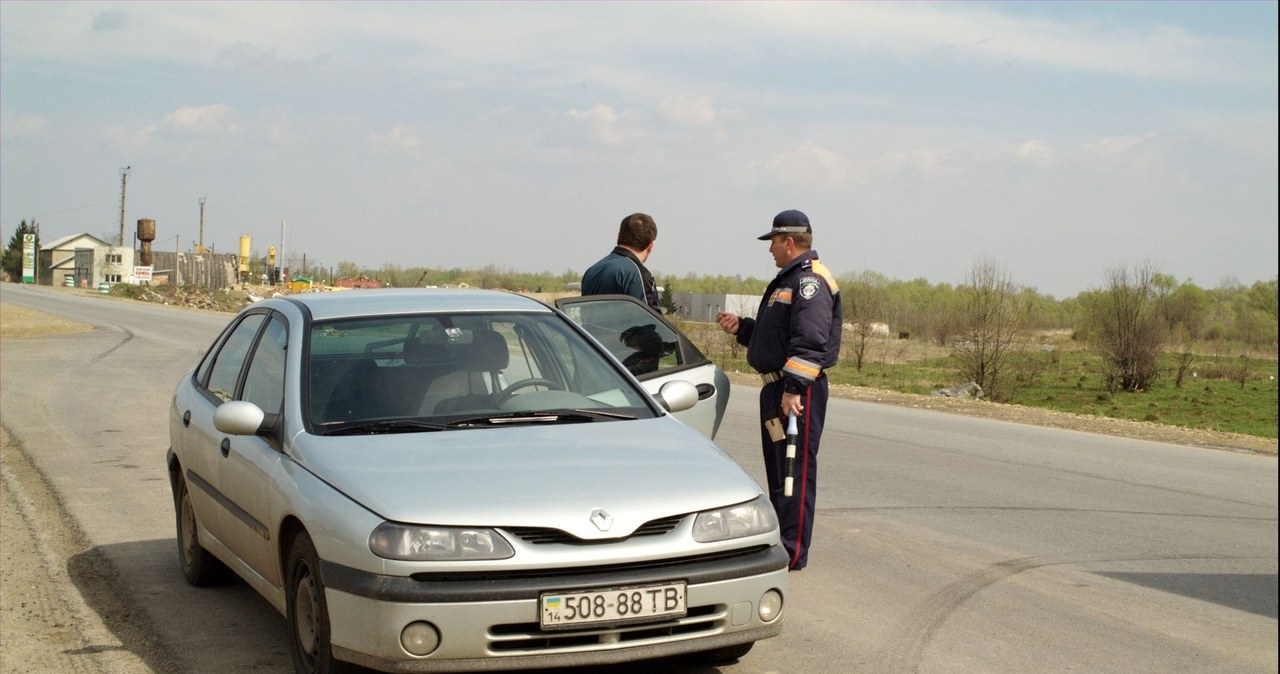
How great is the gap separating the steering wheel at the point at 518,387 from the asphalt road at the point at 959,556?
47.4 inches

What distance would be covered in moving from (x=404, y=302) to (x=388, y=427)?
1.03m

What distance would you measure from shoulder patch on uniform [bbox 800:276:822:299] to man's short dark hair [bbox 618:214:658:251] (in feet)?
5.75

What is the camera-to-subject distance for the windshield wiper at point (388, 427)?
487 cm

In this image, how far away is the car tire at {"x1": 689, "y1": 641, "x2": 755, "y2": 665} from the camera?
191 inches

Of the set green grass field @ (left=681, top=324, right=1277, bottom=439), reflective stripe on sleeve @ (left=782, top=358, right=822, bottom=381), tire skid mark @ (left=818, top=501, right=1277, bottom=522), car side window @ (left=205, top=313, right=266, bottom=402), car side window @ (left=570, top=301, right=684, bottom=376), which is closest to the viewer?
car side window @ (left=205, top=313, right=266, bottom=402)

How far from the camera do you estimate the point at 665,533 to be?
4.24m

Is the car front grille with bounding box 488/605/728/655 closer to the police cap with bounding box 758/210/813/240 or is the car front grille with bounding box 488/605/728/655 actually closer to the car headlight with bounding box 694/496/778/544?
the car headlight with bounding box 694/496/778/544

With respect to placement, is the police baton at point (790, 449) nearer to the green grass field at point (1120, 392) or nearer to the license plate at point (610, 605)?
the license plate at point (610, 605)

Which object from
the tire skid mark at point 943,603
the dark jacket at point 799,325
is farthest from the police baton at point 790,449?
the tire skid mark at point 943,603

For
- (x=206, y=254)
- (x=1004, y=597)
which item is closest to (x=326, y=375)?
(x=1004, y=597)

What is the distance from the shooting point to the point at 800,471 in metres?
6.66

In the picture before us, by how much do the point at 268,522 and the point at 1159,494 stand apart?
762 centimetres

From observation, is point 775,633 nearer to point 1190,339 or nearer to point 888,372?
point 888,372

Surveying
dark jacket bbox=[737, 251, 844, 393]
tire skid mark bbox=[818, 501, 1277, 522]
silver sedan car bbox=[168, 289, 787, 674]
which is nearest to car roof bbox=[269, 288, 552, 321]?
silver sedan car bbox=[168, 289, 787, 674]
